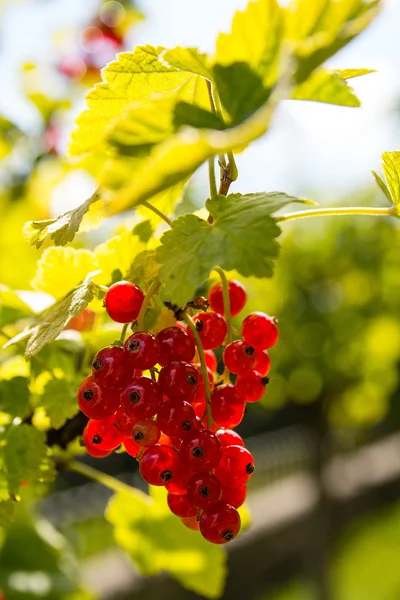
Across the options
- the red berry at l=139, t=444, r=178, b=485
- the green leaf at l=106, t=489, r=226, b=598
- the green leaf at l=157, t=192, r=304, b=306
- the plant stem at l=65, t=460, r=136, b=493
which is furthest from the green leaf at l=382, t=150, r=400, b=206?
the green leaf at l=106, t=489, r=226, b=598

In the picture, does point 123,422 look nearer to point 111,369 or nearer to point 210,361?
point 111,369

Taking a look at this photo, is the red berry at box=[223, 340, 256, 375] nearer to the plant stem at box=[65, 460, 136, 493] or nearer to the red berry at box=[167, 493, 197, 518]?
the red berry at box=[167, 493, 197, 518]

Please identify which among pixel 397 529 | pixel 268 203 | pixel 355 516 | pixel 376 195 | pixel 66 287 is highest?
pixel 268 203

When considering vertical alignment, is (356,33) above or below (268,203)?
above

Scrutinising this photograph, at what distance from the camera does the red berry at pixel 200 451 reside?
24.9 inches

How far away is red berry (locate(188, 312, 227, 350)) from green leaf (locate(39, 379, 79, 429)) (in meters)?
0.22

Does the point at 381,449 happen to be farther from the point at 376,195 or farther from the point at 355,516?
the point at 376,195

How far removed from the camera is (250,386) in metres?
0.76

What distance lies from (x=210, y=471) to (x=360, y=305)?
6.34 meters

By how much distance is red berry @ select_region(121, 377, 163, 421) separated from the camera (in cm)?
63

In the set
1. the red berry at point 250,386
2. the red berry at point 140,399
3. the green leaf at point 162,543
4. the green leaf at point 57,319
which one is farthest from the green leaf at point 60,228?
the green leaf at point 162,543

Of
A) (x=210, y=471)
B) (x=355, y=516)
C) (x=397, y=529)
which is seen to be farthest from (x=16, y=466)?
(x=397, y=529)

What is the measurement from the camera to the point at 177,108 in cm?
50

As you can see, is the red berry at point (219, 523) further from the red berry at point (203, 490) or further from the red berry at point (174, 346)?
the red berry at point (174, 346)
